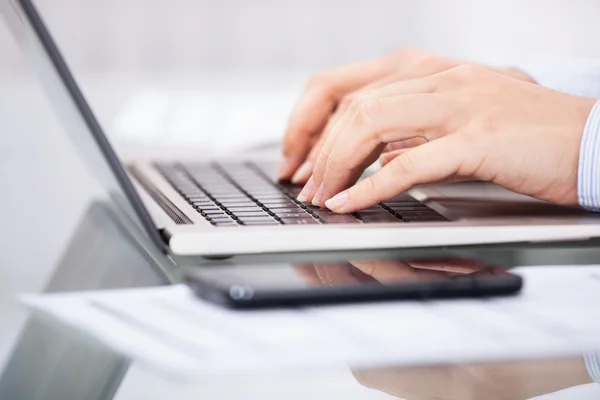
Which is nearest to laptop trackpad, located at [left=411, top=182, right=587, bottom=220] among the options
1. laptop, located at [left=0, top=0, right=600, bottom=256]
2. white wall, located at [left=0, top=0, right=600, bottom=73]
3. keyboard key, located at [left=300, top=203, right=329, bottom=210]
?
laptop, located at [left=0, top=0, right=600, bottom=256]

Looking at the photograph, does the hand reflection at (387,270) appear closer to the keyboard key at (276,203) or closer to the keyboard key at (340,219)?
the keyboard key at (340,219)

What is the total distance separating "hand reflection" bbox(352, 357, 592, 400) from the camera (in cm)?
42

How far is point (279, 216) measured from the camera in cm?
72

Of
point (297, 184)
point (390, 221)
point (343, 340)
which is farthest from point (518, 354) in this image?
point (297, 184)

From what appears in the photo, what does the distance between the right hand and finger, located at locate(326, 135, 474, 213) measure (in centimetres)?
20

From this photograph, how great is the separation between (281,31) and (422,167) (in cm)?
223

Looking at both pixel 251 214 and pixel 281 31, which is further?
pixel 281 31

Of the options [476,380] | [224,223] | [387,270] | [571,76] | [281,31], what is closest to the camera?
[476,380]

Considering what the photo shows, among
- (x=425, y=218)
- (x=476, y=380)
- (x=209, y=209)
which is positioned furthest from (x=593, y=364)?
(x=209, y=209)

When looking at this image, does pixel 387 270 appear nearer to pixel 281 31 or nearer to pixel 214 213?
pixel 214 213

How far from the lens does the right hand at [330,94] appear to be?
97cm

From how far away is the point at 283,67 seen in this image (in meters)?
2.93

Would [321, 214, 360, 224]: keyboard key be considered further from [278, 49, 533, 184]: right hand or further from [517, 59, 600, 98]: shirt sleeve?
[517, 59, 600, 98]: shirt sleeve

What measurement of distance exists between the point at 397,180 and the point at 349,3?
2296 mm
